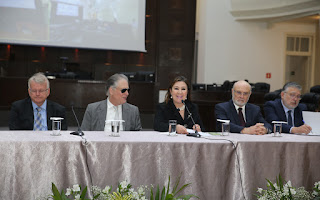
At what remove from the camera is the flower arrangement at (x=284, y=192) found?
2.58m

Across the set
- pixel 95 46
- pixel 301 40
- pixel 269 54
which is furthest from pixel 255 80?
pixel 95 46

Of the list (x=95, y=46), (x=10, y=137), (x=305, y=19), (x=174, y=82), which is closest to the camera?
(x=10, y=137)

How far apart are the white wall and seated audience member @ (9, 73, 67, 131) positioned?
9.32 meters

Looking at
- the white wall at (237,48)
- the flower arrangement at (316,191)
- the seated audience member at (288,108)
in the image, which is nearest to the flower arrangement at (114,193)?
the flower arrangement at (316,191)

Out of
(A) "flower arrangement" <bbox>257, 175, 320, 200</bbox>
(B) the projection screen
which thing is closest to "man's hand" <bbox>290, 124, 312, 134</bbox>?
(A) "flower arrangement" <bbox>257, 175, 320, 200</bbox>

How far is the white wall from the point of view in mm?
12641

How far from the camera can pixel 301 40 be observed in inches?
522

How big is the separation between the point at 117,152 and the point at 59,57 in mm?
8377

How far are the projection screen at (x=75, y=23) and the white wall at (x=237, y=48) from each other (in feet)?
9.80

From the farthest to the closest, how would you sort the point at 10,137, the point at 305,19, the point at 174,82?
the point at 305,19
the point at 174,82
the point at 10,137

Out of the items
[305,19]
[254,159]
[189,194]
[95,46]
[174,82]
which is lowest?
[189,194]

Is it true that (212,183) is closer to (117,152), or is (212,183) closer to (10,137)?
(117,152)

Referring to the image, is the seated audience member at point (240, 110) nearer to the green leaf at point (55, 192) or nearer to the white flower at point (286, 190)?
the white flower at point (286, 190)

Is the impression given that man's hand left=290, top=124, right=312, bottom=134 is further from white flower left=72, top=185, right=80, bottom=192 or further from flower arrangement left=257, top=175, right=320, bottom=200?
white flower left=72, top=185, right=80, bottom=192
